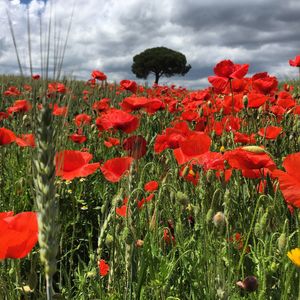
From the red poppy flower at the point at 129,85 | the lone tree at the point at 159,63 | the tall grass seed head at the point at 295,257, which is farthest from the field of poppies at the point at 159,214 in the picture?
the lone tree at the point at 159,63

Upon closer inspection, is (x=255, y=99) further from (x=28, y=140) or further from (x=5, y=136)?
(x=28, y=140)

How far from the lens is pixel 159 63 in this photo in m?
49.9

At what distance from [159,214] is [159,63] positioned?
4870cm

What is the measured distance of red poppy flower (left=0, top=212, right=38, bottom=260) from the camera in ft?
4.01

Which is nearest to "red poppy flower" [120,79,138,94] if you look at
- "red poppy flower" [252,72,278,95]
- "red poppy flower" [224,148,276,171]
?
"red poppy flower" [252,72,278,95]

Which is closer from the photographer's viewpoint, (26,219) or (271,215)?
(26,219)

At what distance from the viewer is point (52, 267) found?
101 cm

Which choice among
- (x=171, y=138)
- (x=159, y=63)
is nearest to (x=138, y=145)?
(x=171, y=138)

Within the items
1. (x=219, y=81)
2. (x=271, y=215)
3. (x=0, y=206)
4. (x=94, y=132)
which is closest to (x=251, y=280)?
(x=271, y=215)

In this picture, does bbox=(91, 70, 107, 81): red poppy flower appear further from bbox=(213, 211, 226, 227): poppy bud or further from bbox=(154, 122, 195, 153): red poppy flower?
bbox=(213, 211, 226, 227): poppy bud

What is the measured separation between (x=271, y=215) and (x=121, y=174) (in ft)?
2.44

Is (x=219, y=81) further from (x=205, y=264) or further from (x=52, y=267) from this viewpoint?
(x=52, y=267)

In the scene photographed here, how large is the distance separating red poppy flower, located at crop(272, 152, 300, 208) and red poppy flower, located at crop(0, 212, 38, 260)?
2.82 ft

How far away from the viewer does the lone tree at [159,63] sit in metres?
49.7
